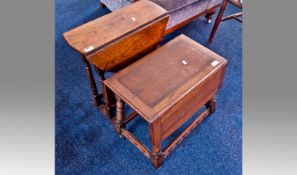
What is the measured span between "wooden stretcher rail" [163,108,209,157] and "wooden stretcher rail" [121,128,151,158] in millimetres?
113

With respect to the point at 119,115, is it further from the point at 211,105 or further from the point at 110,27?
the point at 211,105

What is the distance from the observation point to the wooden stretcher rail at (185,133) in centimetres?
159

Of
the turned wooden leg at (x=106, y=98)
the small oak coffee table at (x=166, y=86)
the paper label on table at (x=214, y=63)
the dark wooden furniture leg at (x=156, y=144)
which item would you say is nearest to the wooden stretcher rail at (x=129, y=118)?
the small oak coffee table at (x=166, y=86)

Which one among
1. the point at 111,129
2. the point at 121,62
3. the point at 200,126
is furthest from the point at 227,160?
the point at 121,62

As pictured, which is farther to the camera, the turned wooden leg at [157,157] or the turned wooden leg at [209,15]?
the turned wooden leg at [209,15]

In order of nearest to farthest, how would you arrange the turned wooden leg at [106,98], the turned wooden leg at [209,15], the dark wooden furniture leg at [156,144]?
the dark wooden furniture leg at [156,144] → the turned wooden leg at [106,98] → the turned wooden leg at [209,15]

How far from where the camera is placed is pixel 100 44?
1.40m

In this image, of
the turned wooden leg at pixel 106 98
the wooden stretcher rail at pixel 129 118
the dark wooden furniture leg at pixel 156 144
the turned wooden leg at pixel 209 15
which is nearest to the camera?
the dark wooden furniture leg at pixel 156 144

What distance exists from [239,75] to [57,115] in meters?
1.47

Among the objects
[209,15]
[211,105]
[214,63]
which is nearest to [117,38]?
[214,63]

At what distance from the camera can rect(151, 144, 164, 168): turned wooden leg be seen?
4.80 feet

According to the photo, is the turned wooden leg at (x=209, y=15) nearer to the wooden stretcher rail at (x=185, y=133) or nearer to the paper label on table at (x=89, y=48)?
the wooden stretcher rail at (x=185, y=133)

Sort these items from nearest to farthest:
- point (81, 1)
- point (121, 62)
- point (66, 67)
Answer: point (121, 62)
point (66, 67)
point (81, 1)

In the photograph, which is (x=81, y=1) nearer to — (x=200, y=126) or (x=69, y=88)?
(x=69, y=88)
